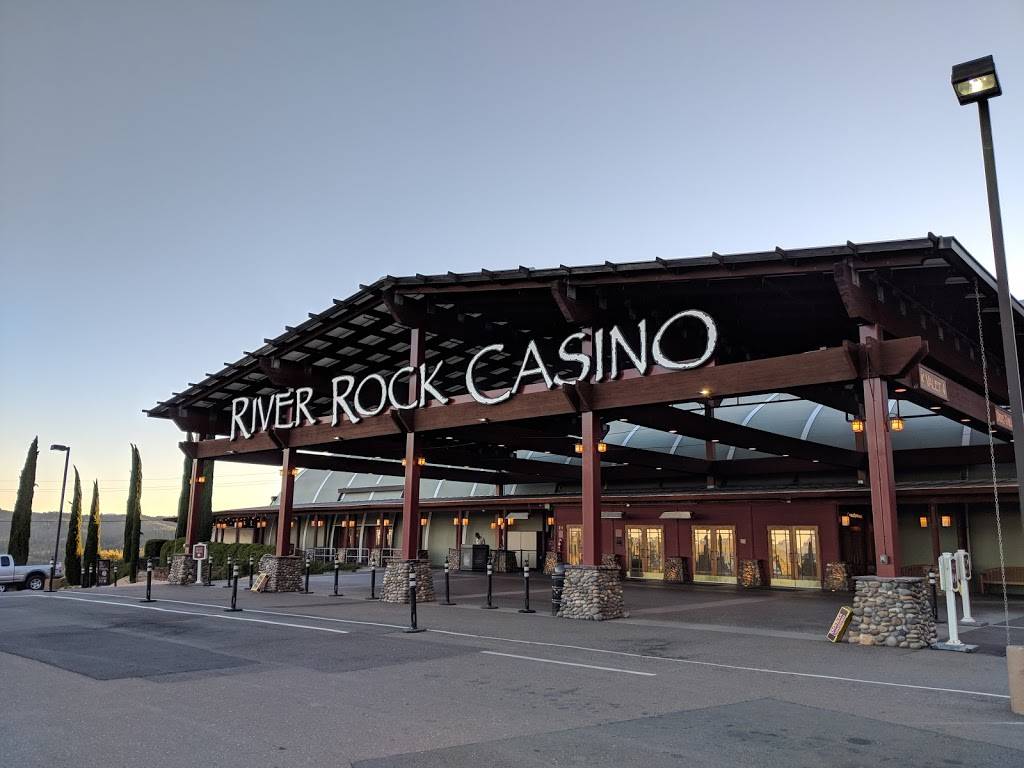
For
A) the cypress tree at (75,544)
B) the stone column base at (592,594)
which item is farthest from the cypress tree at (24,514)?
the stone column base at (592,594)

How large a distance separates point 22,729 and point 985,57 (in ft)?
40.3

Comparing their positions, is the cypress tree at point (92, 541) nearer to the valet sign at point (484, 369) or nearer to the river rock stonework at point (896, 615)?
the valet sign at point (484, 369)

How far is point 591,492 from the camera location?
18328 millimetres

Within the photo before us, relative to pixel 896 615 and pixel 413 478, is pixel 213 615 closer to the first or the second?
pixel 413 478

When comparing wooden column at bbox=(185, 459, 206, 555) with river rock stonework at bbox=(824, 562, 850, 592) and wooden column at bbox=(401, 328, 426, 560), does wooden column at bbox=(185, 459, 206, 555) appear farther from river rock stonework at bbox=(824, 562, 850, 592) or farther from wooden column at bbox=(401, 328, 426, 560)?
river rock stonework at bbox=(824, 562, 850, 592)

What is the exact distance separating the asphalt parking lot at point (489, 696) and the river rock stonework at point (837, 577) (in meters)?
9.47

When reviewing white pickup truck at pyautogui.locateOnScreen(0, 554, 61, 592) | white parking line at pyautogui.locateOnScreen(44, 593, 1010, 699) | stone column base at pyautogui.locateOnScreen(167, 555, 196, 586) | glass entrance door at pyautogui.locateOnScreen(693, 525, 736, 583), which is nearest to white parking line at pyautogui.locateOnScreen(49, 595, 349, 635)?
white parking line at pyautogui.locateOnScreen(44, 593, 1010, 699)

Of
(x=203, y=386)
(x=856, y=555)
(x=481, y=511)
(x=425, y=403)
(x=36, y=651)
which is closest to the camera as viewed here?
(x=36, y=651)

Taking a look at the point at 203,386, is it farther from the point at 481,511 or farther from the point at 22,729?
the point at 22,729

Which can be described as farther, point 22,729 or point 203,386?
point 203,386

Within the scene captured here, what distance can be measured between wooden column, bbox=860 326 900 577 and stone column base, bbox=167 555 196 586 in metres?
26.5

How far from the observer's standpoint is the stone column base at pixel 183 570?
3098cm

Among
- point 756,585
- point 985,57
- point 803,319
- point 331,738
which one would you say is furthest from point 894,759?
point 756,585

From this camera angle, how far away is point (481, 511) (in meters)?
41.8
